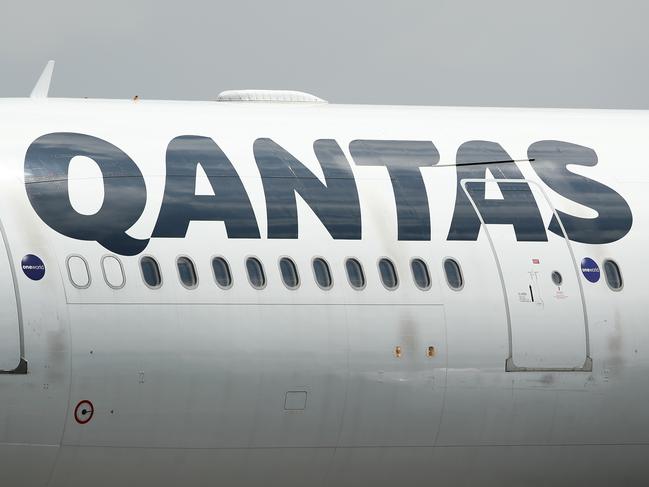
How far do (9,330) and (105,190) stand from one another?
6.59ft

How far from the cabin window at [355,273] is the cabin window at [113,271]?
9.04ft

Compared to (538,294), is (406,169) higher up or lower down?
higher up

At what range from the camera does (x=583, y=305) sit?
17641mm

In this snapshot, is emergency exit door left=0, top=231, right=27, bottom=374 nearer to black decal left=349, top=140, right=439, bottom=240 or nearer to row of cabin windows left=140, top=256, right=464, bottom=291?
row of cabin windows left=140, top=256, right=464, bottom=291

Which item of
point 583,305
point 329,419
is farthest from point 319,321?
point 583,305

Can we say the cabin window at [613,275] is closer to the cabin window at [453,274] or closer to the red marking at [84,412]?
the cabin window at [453,274]

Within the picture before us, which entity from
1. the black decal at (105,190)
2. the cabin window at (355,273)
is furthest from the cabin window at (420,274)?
the black decal at (105,190)

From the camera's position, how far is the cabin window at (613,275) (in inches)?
706

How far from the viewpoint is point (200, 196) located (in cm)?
1631

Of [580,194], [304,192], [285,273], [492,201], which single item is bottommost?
[285,273]

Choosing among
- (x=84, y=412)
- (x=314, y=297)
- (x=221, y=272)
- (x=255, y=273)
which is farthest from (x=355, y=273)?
(x=84, y=412)

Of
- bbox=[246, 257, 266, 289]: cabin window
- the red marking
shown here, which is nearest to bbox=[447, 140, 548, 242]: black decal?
bbox=[246, 257, 266, 289]: cabin window

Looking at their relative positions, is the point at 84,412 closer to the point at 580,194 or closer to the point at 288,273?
the point at 288,273

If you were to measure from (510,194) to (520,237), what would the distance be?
649 millimetres
